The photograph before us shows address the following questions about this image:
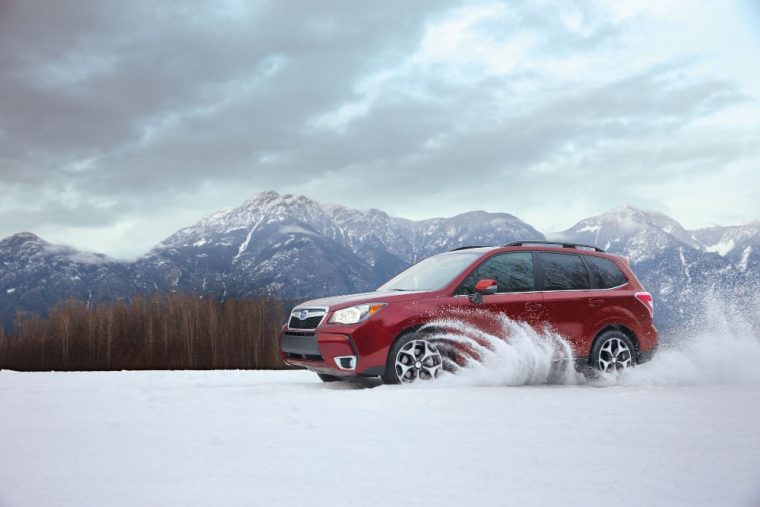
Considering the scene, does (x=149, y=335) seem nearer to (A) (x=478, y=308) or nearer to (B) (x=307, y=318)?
(B) (x=307, y=318)

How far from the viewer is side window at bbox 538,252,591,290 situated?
29.8 ft

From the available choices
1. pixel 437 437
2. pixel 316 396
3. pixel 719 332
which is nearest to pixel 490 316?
pixel 316 396

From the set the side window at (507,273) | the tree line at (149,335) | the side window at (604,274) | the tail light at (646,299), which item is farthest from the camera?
the tree line at (149,335)

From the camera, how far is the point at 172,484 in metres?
3.71

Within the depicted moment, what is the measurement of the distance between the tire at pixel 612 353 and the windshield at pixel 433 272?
6.23ft

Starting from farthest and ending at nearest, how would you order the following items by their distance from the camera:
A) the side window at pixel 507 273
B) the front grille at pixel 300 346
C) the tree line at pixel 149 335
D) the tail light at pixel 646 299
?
the tree line at pixel 149 335, the tail light at pixel 646 299, the side window at pixel 507 273, the front grille at pixel 300 346

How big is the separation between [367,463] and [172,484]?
43.3 inches

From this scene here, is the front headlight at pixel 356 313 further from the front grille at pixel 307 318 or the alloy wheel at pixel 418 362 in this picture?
the alloy wheel at pixel 418 362

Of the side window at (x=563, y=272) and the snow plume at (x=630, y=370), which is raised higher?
the side window at (x=563, y=272)

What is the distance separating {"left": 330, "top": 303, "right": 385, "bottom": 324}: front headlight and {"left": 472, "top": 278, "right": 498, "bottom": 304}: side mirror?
3.76 feet

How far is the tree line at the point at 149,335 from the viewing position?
74250mm

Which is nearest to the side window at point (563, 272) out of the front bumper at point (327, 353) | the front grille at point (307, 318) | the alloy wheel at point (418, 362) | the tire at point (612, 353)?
the tire at point (612, 353)

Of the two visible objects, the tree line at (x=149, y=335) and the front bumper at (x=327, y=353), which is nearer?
the front bumper at (x=327, y=353)

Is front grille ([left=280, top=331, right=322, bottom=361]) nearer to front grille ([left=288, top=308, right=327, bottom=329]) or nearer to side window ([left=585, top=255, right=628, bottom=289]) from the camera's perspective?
front grille ([left=288, top=308, right=327, bottom=329])
